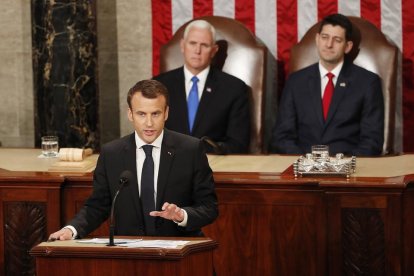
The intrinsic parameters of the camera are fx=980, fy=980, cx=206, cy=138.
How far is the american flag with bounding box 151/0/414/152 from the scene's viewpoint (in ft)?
24.1

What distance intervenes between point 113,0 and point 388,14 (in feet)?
7.22

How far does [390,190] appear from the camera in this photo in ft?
16.1

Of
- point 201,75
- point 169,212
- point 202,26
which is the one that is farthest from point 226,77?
point 169,212

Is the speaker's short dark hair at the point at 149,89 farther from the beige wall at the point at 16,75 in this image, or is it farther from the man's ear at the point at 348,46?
the beige wall at the point at 16,75

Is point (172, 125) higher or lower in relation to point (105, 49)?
lower

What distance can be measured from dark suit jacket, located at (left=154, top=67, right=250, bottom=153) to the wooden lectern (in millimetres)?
2997

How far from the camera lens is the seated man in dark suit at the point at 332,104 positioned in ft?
21.4

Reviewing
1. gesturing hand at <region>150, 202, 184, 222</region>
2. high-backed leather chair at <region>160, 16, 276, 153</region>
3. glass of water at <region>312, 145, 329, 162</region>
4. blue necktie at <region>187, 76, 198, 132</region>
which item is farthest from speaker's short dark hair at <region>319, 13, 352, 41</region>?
gesturing hand at <region>150, 202, 184, 222</region>

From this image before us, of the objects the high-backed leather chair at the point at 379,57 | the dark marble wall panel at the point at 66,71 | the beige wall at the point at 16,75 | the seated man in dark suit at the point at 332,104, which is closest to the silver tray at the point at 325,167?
the seated man in dark suit at the point at 332,104

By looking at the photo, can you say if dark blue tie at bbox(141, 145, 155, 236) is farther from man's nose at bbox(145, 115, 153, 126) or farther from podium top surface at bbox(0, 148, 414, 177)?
podium top surface at bbox(0, 148, 414, 177)

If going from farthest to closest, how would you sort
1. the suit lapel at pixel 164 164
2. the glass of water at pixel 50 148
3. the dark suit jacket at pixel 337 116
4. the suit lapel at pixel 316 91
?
the suit lapel at pixel 316 91
the dark suit jacket at pixel 337 116
the glass of water at pixel 50 148
the suit lapel at pixel 164 164

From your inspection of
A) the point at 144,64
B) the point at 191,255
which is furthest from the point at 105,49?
the point at 191,255

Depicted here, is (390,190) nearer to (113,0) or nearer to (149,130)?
(149,130)

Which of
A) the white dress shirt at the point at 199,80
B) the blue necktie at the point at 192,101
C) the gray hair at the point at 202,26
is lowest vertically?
the blue necktie at the point at 192,101
